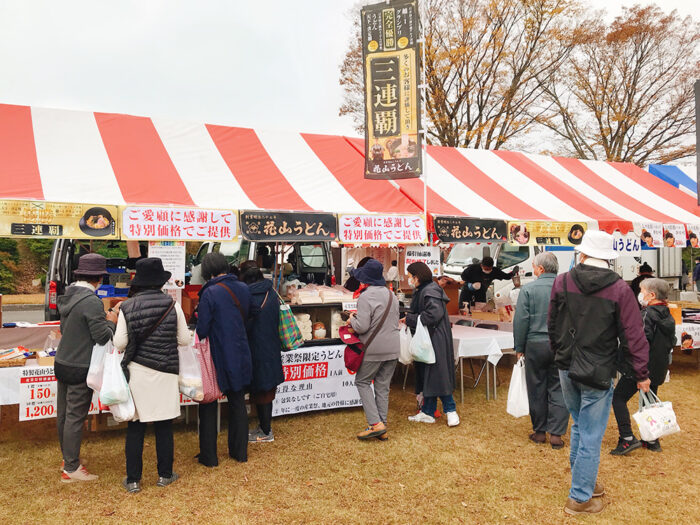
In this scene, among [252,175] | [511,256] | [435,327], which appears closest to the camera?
[435,327]

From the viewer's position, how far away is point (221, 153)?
619 cm

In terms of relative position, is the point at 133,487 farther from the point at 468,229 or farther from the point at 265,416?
the point at 468,229

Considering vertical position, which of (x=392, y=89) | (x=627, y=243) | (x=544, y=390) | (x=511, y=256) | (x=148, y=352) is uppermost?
(x=392, y=89)

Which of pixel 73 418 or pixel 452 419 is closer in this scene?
pixel 73 418

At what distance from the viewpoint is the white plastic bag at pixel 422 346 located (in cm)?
501

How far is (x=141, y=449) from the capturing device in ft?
12.1

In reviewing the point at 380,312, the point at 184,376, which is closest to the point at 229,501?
the point at 184,376

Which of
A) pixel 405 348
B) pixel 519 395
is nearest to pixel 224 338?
pixel 405 348

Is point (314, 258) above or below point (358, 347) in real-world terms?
above

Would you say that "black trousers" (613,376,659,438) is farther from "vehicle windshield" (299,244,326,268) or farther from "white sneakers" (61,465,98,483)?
"vehicle windshield" (299,244,326,268)

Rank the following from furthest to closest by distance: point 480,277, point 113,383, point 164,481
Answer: point 480,277 < point 164,481 < point 113,383

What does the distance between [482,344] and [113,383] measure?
13.1 feet

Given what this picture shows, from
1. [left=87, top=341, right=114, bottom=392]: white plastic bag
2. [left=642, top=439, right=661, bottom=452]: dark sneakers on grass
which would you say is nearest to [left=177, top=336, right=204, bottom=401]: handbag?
[left=87, top=341, right=114, bottom=392]: white plastic bag

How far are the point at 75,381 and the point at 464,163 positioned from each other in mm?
6019
